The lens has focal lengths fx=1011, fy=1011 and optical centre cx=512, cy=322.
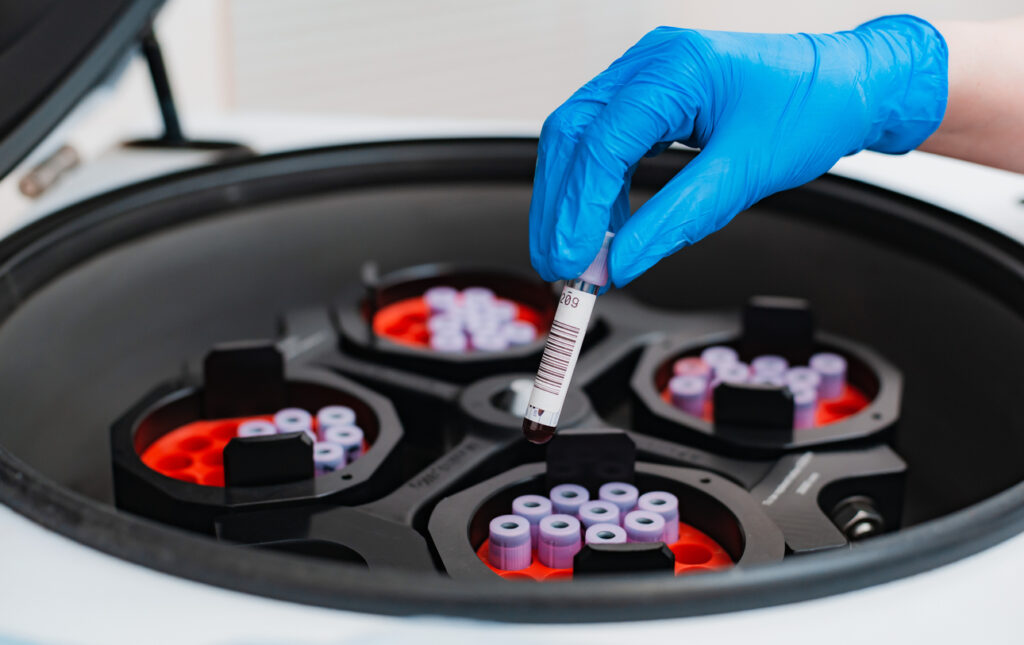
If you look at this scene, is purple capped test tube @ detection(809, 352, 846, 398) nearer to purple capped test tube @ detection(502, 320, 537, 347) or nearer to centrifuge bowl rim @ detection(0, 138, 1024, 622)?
purple capped test tube @ detection(502, 320, 537, 347)

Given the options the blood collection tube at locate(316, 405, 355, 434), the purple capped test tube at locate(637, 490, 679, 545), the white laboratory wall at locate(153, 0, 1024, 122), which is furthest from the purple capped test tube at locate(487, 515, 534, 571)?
the white laboratory wall at locate(153, 0, 1024, 122)

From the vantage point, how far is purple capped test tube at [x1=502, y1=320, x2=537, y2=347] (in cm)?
113

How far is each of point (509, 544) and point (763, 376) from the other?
1.32 ft

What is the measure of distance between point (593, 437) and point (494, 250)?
52 cm

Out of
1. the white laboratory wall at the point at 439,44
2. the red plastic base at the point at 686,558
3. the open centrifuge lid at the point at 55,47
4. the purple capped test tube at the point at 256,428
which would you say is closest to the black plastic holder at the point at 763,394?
the red plastic base at the point at 686,558

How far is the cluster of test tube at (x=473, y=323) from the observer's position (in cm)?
111

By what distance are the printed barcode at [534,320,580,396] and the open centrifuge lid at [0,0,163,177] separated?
0.58m

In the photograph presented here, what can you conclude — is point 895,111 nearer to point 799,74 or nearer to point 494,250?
point 799,74

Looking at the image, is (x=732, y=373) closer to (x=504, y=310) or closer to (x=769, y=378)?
(x=769, y=378)

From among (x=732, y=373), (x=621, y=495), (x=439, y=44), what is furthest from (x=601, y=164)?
(x=439, y=44)

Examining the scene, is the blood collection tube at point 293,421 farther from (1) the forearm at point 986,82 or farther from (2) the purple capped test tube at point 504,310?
(1) the forearm at point 986,82

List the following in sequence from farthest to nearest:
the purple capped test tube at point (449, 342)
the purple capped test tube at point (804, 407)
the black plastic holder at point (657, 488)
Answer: the purple capped test tube at point (449, 342)
the purple capped test tube at point (804, 407)
the black plastic holder at point (657, 488)

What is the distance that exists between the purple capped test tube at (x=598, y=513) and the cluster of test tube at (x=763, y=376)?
0.74 feet

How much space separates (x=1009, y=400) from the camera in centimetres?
96
